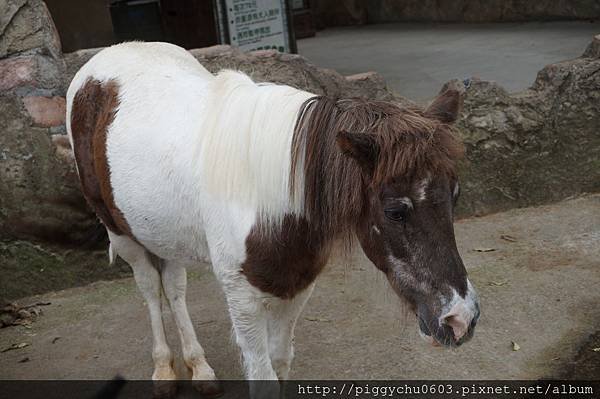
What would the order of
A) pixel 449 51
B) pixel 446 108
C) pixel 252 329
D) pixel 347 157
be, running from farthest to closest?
pixel 449 51, pixel 252 329, pixel 446 108, pixel 347 157

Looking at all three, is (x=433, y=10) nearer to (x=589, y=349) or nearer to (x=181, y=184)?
(x=589, y=349)

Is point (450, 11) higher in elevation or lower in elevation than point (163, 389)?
higher

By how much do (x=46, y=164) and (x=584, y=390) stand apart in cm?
316

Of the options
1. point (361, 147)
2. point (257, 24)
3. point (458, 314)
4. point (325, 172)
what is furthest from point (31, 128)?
point (458, 314)

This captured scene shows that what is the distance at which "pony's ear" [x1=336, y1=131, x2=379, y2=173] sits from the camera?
219cm

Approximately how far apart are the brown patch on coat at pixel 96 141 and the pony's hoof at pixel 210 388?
0.77 meters

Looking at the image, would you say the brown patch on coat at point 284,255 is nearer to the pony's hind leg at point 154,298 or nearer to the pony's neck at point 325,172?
the pony's neck at point 325,172

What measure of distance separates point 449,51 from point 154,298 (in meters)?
4.78

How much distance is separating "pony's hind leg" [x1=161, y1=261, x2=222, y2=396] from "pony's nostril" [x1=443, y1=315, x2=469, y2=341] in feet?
4.91

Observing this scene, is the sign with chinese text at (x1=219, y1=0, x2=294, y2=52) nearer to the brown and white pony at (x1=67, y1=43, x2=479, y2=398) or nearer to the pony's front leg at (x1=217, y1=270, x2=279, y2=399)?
the brown and white pony at (x1=67, y1=43, x2=479, y2=398)

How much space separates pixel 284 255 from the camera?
2611 mm

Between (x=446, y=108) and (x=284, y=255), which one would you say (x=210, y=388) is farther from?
(x=446, y=108)

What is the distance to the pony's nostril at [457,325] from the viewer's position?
2234 mm

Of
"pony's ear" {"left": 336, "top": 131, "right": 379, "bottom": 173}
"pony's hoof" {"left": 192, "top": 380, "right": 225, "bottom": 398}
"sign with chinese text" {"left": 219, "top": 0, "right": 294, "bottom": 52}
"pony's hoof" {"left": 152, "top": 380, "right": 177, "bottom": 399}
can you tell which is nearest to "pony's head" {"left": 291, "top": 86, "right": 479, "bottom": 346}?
"pony's ear" {"left": 336, "top": 131, "right": 379, "bottom": 173}
